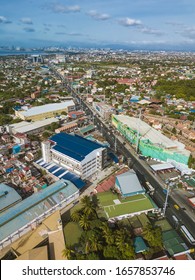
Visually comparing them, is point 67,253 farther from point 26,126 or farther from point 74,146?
point 26,126

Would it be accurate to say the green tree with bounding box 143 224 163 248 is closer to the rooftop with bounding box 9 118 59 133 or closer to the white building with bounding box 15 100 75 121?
the rooftop with bounding box 9 118 59 133

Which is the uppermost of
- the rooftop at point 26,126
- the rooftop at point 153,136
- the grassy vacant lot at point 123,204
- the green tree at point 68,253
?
the rooftop at point 153,136

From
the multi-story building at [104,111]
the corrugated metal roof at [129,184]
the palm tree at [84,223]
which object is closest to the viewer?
the palm tree at [84,223]

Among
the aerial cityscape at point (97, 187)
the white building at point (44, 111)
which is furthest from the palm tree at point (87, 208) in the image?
the white building at point (44, 111)

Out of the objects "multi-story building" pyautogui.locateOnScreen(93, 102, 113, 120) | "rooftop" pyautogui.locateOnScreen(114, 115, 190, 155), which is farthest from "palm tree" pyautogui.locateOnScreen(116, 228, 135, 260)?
"multi-story building" pyautogui.locateOnScreen(93, 102, 113, 120)

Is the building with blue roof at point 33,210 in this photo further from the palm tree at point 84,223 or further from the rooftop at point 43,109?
the rooftop at point 43,109

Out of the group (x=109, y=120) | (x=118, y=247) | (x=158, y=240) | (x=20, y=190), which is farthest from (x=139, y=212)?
(x=109, y=120)
